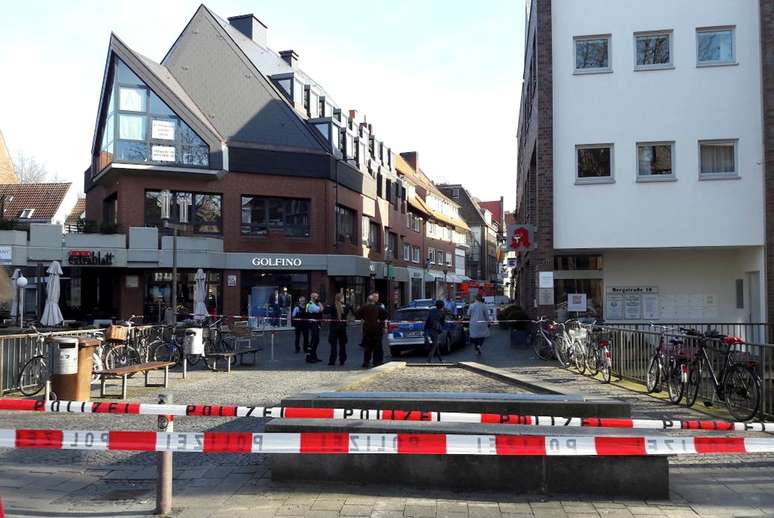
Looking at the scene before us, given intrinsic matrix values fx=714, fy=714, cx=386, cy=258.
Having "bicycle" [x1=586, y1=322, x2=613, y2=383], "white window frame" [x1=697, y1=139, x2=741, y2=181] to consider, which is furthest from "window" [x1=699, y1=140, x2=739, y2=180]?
"bicycle" [x1=586, y1=322, x2=613, y2=383]

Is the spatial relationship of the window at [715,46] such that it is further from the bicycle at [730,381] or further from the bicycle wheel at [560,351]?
the bicycle at [730,381]

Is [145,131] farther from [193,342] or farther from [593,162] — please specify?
[593,162]

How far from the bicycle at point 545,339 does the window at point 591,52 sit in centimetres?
734

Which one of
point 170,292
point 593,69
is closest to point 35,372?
point 593,69

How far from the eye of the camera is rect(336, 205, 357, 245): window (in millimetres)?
36375

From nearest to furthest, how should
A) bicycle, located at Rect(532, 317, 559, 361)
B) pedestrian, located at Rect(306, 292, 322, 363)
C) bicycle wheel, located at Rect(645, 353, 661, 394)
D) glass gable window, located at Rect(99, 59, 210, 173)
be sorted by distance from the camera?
1. bicycle wheel, located at Rect(645, 353, 661, 394)
2. bicycle, located at Rect(532, 317, 559, 361)
3. pedestrian, located at Rect(306, 292, 322, 363)
4. glass gable window, located at Rect(99, 59, 210, 173)

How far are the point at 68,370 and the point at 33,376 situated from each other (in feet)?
6.35

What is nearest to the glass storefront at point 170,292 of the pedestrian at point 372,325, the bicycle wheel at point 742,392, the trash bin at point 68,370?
the pedestrian at point 372,325

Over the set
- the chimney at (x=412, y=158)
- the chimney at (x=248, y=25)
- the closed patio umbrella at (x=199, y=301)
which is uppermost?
the chimney at (x=248, y=25)

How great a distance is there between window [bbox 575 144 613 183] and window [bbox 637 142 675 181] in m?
0.79

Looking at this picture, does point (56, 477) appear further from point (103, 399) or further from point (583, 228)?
point (583, 228)

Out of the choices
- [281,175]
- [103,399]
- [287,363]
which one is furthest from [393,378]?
[281,175]

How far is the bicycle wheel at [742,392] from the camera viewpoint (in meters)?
8.98

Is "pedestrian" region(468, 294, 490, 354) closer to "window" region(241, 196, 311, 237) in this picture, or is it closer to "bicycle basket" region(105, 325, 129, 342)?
"bicycle basket" region(105, 325, 129, 342)
